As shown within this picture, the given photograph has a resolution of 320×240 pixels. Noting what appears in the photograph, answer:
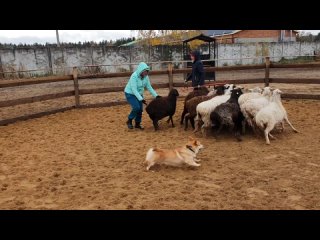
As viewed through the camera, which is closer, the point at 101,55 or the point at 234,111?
the point at 234,111

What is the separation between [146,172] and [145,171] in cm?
5

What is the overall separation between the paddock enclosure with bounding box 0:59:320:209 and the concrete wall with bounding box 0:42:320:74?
16.4 m

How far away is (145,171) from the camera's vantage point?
5.34m

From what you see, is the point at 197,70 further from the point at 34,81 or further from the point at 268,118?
the point at 34,81

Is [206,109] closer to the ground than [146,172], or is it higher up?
higher up

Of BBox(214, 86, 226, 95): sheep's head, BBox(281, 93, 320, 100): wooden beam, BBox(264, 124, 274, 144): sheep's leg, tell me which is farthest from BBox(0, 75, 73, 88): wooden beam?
BBox(281, 93, 320, 100): wooden beam

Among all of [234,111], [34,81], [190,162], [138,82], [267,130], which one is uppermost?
[34,81]

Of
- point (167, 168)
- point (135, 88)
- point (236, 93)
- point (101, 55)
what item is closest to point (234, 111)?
point (236, 93)

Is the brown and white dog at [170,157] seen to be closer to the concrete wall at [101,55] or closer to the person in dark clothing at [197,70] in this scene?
the person in dark clothing at [197,70]

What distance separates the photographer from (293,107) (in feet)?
32.4

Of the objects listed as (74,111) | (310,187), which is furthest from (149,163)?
(74,111)

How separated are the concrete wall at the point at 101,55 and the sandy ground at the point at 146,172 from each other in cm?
1688

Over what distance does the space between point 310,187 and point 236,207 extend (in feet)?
4.07

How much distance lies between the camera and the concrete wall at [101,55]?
78.9 ft
